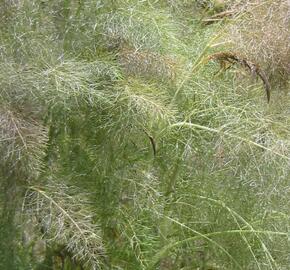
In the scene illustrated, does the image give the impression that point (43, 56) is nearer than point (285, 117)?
Yes

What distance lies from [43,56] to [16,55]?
13 cm

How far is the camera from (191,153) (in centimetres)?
338

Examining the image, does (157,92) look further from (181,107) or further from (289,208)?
(289,208)

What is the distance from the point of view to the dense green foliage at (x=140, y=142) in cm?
313

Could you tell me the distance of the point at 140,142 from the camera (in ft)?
11.1

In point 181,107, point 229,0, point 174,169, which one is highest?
point 229,0

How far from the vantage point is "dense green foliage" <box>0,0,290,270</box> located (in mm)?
3129

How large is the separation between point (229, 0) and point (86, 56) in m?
0.88

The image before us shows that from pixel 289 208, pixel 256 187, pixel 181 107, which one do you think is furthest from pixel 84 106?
pixel 289 208

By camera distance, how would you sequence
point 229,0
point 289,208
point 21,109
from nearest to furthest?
point 21,109 < point 289,208 < point 229,0

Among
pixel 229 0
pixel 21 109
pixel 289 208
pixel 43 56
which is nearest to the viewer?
pixel 21 109

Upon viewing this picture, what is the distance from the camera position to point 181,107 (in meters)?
3.54

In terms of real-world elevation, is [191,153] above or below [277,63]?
below

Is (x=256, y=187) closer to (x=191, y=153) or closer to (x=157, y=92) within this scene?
(x=191, y=153)
